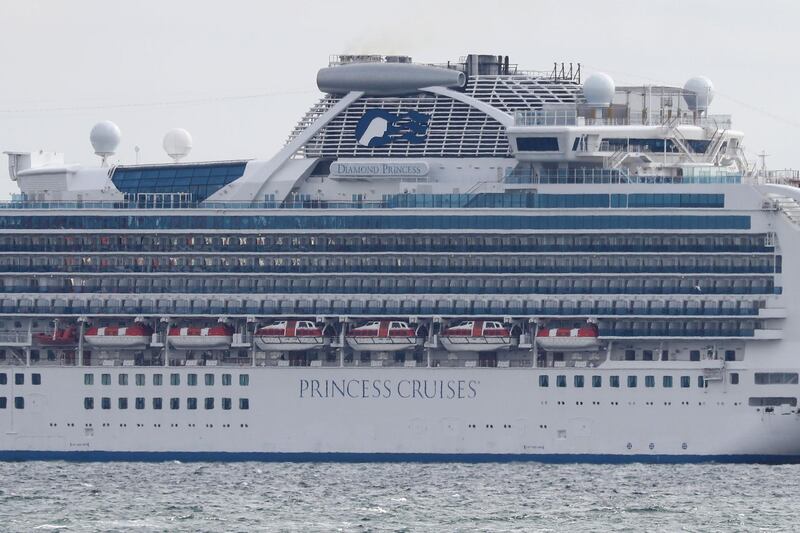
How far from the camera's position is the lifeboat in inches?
4077

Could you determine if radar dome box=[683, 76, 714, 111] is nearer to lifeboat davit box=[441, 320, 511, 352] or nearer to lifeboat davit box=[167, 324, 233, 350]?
lifeboat davit box=[441, 320, 511, 352]

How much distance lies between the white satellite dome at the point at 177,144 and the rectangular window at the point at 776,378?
1009 inches

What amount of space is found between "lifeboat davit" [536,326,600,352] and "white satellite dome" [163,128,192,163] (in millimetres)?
18757

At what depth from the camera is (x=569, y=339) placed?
9969 cm

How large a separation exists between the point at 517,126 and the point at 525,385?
31.4 feet

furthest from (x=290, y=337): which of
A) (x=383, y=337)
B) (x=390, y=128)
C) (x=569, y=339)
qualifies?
(x=569, y=339)

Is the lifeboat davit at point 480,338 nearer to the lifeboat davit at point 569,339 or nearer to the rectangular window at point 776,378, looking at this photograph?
the lifeboat davit at point 569,339

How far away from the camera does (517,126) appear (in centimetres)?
10269

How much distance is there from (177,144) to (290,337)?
42.4 ft

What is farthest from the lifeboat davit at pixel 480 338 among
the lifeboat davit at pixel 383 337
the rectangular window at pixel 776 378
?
the rectangular window at pixel 776 378

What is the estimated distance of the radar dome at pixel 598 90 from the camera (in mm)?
103750

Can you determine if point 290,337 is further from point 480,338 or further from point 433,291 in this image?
point 480,338

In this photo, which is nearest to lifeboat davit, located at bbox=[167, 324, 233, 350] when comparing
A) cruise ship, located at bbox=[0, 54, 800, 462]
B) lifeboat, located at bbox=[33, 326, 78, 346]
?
cruise ship, located at bbox=[0, 54, 800, 462]

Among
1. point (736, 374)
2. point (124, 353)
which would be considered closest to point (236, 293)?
point (124, 353)
